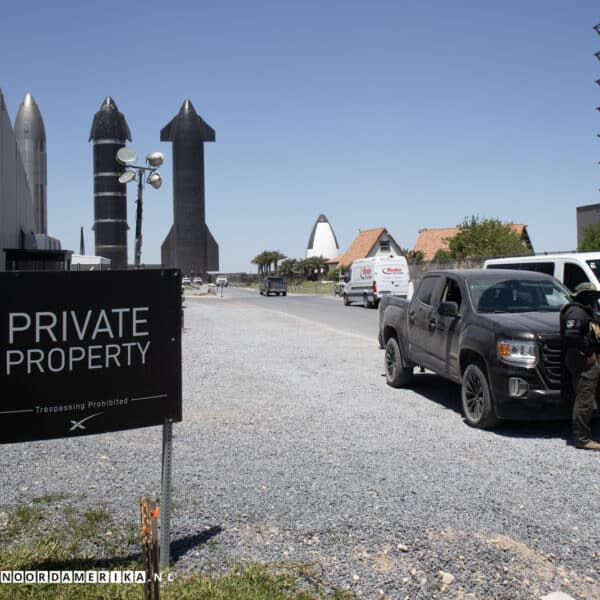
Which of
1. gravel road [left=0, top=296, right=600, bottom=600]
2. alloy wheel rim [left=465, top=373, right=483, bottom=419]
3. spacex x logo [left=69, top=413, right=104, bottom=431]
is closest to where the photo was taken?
spacex x logo [left=69, top=413, right=104, bottom=431]

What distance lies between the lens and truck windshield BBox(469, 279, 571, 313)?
820 cm

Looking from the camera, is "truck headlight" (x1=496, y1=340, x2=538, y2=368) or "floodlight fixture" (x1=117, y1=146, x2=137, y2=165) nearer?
"truck headlight" (x1=496, y1=340, x2=538, y2=368)

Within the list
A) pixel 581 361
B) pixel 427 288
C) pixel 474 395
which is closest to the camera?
pixel 581 361

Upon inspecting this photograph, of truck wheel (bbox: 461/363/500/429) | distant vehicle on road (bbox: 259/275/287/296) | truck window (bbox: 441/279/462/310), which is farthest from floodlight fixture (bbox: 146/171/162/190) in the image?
distant vehicle on road (bbox: 259/275/287/296)

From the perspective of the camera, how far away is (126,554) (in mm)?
4242

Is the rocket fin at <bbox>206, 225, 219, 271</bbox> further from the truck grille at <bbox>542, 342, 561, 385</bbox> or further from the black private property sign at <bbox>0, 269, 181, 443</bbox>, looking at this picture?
the black private property sign at <bbox>0, 269, 181, 443</bbox>

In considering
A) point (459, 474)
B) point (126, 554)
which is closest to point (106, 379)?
point (126, 554)

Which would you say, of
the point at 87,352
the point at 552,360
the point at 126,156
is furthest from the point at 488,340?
the point at 126,156

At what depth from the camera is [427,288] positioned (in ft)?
31.8

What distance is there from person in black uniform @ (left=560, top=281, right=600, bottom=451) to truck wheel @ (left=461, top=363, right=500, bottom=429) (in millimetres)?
881

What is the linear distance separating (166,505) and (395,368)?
6559mm

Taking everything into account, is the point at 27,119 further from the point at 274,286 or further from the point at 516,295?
the point at 516,295

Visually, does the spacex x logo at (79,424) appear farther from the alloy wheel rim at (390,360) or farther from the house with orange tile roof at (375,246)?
the house with orange tile roof at (375,246)

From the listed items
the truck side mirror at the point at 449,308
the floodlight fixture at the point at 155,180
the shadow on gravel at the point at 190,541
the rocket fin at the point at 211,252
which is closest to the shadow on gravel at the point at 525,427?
the truck side mirror at the point at 449,308
